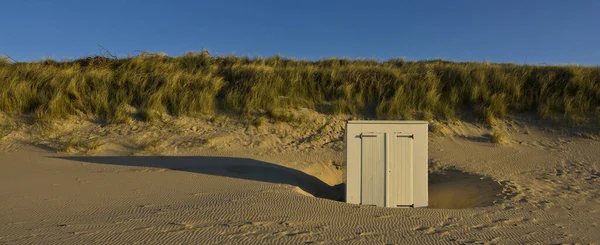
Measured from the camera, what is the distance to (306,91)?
1325 centimetres

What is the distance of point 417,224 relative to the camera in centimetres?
545

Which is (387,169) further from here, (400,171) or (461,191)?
(461,191)

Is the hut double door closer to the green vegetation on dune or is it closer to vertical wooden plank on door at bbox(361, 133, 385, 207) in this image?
vertical wooden plank on door at bbox(361, 133, 385, 207)

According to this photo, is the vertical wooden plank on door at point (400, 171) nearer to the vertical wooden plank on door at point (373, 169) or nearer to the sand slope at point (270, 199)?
the vertical wooden plank on door at point (373, 169)

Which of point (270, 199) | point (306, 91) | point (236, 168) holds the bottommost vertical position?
point (270, 199)

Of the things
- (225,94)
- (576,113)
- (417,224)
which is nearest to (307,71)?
(225,94)

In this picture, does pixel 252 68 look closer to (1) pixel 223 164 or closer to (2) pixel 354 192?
(1) pixel 223 164

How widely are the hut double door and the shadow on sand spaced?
0.99 meters

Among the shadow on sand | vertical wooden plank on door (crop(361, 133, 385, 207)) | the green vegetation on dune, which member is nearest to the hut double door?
vertical wooden plank on door (crop(361, 133, 385, 207))

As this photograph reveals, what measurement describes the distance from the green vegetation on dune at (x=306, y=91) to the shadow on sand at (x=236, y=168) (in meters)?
2.35

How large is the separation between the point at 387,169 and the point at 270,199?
221cm

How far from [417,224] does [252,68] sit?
384 inches

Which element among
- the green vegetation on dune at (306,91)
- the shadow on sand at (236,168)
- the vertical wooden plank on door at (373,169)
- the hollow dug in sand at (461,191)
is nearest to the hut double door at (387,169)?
the vertical wooden plank on door at (373,169)

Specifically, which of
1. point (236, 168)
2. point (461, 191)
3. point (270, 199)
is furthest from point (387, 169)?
point (236, 168)
